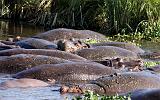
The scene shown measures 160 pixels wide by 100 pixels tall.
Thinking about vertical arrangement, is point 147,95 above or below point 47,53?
above

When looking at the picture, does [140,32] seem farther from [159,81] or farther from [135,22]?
[159,81]

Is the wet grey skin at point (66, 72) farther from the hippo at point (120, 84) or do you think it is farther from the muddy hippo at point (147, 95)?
the muddy hippo at point (147, 95)

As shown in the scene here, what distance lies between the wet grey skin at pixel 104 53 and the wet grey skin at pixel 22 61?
1899 mm

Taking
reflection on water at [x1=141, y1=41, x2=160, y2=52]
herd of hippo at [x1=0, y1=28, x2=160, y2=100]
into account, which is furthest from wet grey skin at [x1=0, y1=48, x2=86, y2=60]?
reflection on water at [x1=141, y1=41, x2=160, y2=52]

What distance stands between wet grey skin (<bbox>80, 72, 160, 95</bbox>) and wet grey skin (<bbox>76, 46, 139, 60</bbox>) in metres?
3.51

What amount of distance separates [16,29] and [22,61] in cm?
1190

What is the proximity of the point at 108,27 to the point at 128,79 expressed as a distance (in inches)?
488

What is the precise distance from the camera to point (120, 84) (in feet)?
32.6

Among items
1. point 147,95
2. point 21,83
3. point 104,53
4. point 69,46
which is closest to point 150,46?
point 104,53

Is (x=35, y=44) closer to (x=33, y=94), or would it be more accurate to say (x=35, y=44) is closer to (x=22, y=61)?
(x=22, y=61)

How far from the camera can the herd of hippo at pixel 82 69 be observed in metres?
9.80

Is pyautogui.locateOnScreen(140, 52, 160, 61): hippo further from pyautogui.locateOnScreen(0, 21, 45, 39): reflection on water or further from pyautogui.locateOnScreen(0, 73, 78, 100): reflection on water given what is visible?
pyautogui.locateOnScreen(0, 21, 45, 39): reflection on water

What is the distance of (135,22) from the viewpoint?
21.8 metres

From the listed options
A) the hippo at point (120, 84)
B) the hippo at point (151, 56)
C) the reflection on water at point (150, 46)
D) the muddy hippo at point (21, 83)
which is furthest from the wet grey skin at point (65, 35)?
the hippo at point (120, 84)
